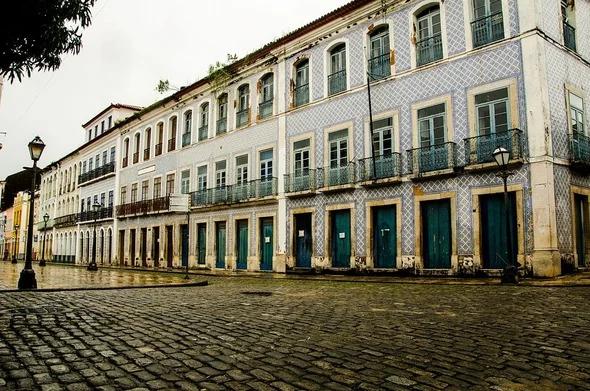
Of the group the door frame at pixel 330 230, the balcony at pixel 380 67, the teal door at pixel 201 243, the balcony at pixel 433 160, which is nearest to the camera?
the balcony at pixel 433 160

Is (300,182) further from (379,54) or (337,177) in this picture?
(379,54)

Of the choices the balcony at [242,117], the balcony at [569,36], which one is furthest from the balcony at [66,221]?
the balcony at [569,36]

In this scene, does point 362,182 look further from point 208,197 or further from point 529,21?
point 208,197

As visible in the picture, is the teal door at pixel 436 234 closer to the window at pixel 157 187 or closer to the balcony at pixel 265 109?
the balcony at pixel 265 109

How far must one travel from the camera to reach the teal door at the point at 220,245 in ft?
78.9

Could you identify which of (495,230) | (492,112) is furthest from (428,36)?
(495,230)

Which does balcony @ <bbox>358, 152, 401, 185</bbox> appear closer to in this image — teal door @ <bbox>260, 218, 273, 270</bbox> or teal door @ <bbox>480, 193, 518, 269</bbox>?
teal door @ <bbox>480, 193, 518, 269</bbox>

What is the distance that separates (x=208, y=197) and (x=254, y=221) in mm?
4204

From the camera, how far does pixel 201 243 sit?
84.5ft

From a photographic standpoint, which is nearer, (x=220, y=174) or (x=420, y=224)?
(x=420, y=224)

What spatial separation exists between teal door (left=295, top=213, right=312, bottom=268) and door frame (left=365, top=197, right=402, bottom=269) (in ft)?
10.6

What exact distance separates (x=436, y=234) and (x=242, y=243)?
10483 millimetres

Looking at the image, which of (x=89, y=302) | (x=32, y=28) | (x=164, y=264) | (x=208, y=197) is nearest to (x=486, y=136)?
(x=89, y=302)

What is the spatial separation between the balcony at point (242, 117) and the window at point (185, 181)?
5.09 meters
